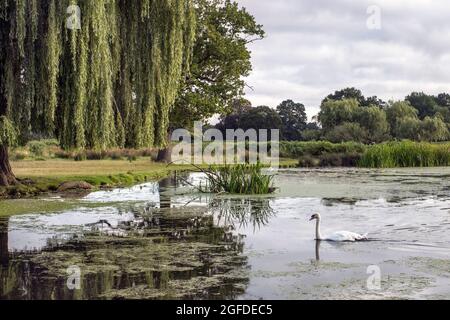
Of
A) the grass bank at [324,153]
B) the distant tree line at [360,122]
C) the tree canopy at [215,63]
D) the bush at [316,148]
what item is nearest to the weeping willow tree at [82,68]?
the tree canopy at [215,63]

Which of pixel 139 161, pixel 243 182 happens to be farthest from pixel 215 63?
pixel 243 182

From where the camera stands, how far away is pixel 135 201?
17.1 meters

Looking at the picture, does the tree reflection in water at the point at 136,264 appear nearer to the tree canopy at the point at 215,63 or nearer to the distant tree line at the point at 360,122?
the tree canopy at the point at 215,63

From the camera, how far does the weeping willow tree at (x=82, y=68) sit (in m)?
15.7

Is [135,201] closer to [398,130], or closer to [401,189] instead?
[401,189]

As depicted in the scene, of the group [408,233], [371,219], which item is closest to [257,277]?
[408,233]

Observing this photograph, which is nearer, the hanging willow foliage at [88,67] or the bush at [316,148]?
the hanging willow foliage at [88,67]

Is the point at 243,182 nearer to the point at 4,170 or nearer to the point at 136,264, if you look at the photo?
the point at 4,170


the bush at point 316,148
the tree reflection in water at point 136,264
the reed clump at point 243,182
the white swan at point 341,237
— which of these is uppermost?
the bush at point 316,148

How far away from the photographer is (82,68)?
1581cm

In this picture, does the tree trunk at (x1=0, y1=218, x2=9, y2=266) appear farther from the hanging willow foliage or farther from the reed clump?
the reed clump

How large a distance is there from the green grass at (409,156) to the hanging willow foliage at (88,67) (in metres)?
22.9

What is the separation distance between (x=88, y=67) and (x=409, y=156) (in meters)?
26.8

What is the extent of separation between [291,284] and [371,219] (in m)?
6.27
